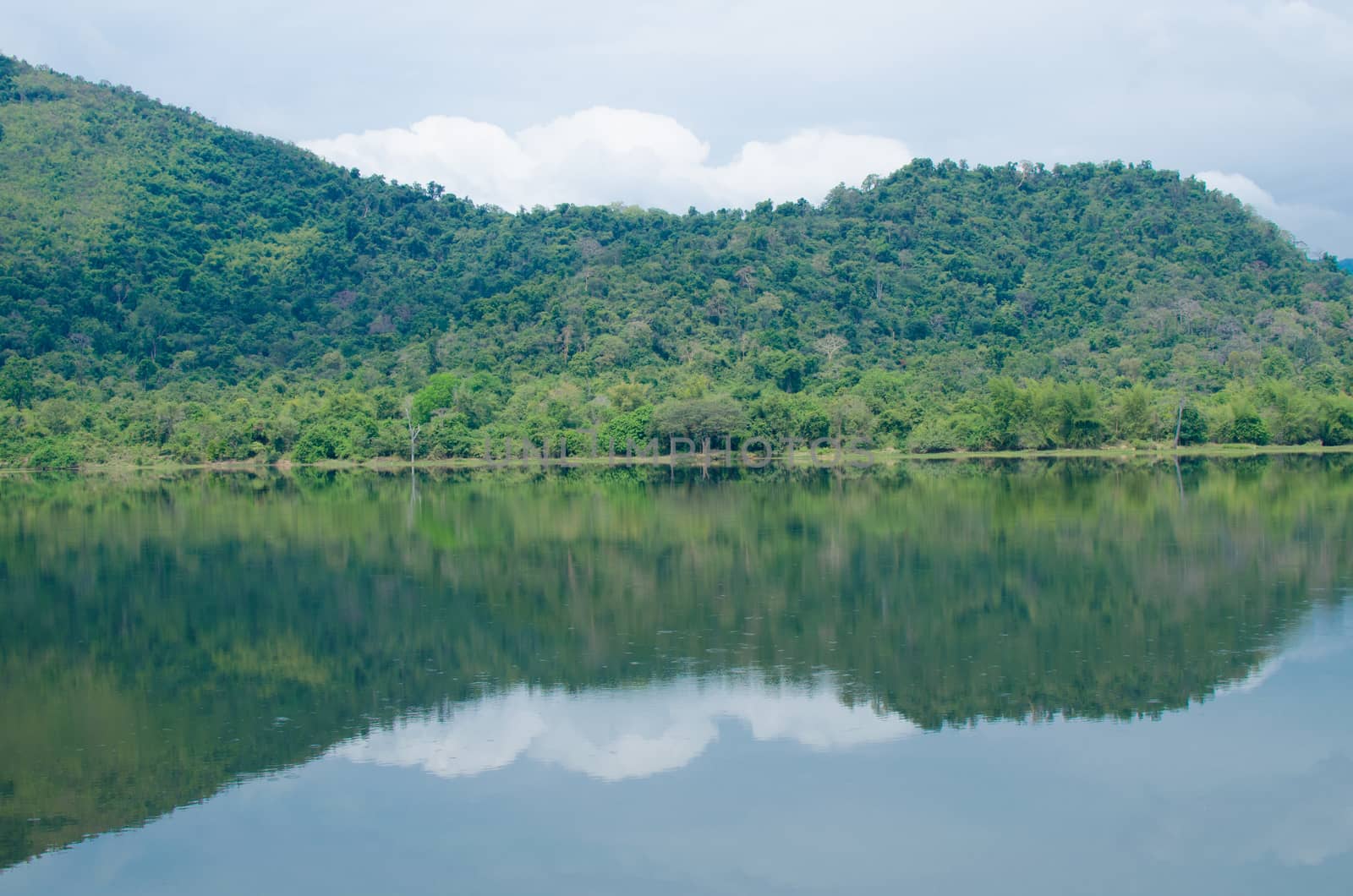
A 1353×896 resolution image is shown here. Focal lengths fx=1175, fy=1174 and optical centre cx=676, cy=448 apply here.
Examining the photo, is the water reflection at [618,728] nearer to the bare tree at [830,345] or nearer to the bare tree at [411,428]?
the bare tree at [411,428]

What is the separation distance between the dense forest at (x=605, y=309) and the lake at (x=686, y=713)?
42530 mm

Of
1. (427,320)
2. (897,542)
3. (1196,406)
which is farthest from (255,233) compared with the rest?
(897,542)

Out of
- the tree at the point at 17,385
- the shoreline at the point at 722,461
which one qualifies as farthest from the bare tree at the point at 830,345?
the tree at the point at 17,385

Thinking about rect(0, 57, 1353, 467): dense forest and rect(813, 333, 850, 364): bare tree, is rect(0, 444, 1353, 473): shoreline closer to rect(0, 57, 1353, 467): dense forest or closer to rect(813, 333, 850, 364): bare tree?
rect(0, 57, 1353, 467): dense forest

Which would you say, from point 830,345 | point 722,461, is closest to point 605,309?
point 830,345

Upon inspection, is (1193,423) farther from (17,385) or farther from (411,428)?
(17,385)

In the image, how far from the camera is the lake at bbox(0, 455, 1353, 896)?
8.41 metres

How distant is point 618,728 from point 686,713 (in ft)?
2.41

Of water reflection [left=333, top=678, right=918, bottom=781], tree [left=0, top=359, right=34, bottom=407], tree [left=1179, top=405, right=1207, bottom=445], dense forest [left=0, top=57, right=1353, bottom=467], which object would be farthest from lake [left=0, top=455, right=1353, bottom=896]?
tree [left=0, top=359, right=34, bottom=407]

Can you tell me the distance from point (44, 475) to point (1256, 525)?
5362cm

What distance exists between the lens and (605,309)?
88.8m

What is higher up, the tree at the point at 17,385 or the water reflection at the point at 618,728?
the tree at the point at 17,385

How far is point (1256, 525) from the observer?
2295 centimetres

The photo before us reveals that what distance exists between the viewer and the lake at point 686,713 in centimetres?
841
